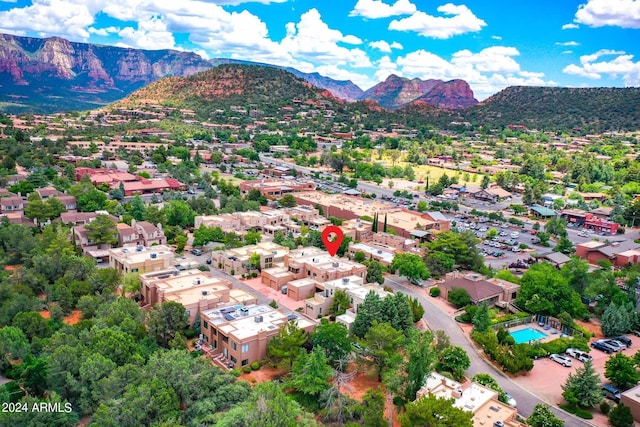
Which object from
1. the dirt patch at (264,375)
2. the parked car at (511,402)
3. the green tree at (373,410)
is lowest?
the dirt patch at (264,375)

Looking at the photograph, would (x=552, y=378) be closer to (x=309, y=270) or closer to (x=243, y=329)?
(x=243, y=329)

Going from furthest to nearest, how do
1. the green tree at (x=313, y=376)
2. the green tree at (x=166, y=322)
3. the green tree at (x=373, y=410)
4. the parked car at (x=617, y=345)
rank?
the parked car at (x=617, y=345), the green tree at (x=166, y=322), the green tree at (x=313, y=376), the green tree at (x=373, y=410)

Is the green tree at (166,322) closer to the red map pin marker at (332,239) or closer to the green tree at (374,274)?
the green tree at (374,274)

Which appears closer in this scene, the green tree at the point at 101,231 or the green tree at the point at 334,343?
the green tree at the point at 334,343

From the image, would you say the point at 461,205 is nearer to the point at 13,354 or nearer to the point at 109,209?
the point at 109,209

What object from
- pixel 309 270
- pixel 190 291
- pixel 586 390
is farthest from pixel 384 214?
pixel 586 390

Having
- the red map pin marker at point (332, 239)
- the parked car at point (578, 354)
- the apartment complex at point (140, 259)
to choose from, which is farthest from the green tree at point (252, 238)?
the parked car at point (578, 354)

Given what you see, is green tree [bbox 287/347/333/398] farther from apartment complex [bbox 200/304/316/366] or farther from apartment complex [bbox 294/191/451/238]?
apartment complex [bbox 294/191/451/238]

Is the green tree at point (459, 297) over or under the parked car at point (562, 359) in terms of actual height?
over
